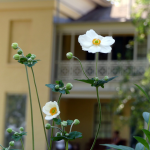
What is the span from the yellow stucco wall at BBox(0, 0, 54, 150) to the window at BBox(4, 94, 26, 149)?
0.20 meters

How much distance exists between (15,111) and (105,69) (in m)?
4.19

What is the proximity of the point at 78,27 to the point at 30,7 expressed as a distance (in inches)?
87.3

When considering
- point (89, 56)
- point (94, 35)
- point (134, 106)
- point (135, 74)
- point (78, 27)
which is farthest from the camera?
point (89, 56)

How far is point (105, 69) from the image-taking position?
1195 cm

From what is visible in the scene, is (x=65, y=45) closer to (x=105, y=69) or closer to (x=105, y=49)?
(x=105, y=69)

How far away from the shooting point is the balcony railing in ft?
37.4

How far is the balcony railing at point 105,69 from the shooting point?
1141cm

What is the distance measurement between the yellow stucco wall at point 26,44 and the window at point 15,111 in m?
0.20

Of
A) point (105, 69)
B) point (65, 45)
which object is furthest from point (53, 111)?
point (65, 45)

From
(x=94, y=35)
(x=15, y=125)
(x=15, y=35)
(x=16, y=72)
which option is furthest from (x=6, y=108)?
(x=94, y=35)

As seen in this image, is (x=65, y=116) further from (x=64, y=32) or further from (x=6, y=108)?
(x=64, y=32)

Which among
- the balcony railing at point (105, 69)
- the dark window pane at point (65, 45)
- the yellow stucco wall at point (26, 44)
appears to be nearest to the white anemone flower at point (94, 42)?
the balcony railing at point (105, 69)

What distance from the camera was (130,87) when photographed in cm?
1059

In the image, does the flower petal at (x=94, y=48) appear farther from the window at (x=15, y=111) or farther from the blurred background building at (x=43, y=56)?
the window at (x=15, y=111)
